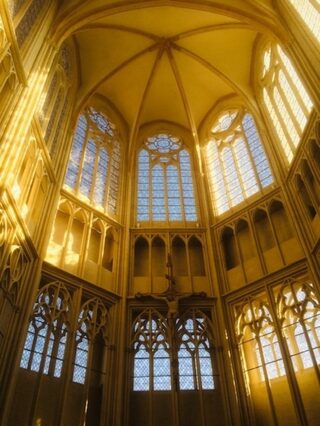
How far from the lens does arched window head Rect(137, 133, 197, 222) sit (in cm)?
1633

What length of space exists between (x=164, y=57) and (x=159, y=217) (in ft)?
24.1

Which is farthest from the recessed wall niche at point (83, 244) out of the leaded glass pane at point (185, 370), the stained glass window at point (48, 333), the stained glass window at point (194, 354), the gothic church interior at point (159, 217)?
the leaded glass pane at point (185, 370)

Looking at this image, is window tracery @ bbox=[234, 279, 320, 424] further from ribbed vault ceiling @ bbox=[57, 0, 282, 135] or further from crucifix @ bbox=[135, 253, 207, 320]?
ribbed vault ceiling @ bbox=[57, 0, 282, 135]

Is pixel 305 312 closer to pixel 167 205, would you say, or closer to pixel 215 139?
pixel 167 205

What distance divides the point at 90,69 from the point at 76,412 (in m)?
13.4

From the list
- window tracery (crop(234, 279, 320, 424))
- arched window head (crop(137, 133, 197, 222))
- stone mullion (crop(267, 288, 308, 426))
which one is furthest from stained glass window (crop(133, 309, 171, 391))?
arched window head (crop(137, 133, 197, 222))

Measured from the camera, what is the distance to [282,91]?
1449 cm

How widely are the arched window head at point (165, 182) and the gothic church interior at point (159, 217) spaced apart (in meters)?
0.08

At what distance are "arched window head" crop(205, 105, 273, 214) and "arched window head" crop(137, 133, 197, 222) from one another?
113 cm

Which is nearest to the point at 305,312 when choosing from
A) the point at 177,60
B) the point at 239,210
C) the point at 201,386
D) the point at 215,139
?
the point at 201,386

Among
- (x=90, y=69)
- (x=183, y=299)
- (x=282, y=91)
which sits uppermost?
(x=90, y=69)

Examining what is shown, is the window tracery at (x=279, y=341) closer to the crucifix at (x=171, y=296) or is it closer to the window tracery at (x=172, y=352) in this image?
the window tracery at (x=172, y=352)

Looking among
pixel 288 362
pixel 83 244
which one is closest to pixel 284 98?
pixel 83 244

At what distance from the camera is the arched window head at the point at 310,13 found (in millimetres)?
11273
